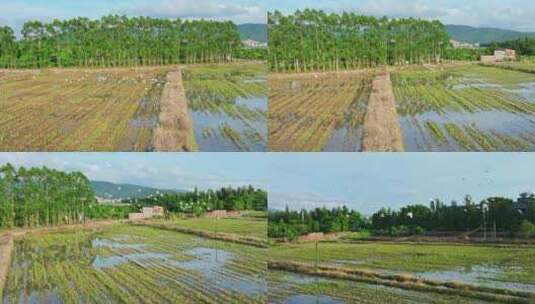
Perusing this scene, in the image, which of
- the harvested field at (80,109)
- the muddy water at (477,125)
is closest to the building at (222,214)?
the harvested field at (80,109)

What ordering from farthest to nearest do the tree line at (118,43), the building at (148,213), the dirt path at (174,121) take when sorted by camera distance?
the building at (148,213), the tree line at (118,43), the dirt path at (174,121)

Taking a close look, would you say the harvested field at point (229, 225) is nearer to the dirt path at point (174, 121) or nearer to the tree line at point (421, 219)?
the tree line at point (421, 219)

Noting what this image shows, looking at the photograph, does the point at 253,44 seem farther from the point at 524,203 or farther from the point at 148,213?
the point at 524,203

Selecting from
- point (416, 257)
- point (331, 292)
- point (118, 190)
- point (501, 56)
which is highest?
point (501, 56)

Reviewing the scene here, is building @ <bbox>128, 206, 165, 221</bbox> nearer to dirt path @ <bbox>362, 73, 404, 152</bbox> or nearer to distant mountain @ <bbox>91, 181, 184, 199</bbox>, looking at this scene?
distant mountain @ <bbox>91, 181, 184, 199</bbox>

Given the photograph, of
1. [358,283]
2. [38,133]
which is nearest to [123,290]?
[38,133]

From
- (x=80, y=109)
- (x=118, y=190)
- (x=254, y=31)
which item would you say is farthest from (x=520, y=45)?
(x=80, y=109)
